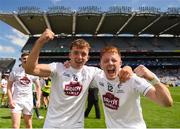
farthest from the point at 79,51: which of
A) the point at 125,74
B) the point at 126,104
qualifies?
the point at 126,104

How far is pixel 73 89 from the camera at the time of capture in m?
5.09

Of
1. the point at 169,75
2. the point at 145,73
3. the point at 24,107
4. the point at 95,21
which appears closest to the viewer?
the point at 145,73

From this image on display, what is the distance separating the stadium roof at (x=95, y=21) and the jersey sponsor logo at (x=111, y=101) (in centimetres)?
6037

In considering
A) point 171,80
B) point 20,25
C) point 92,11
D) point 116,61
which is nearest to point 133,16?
point 92,11

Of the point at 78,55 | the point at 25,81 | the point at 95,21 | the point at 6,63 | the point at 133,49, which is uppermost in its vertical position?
the point at 95,21

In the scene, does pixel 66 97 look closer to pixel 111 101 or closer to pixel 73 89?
pixel 73 89

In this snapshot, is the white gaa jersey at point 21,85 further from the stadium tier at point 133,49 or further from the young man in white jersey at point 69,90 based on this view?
the stadium tier at point 133,49

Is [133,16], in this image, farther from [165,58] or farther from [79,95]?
[79,95]

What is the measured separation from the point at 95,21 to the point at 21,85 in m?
59.5

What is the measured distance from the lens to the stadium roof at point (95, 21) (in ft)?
214

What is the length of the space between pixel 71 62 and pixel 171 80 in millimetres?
70278

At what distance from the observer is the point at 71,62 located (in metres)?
5.19

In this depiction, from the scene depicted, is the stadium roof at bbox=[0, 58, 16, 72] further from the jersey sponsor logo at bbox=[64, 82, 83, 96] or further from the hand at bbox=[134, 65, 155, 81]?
the hand at bbox=[134, 65, 155, 81]

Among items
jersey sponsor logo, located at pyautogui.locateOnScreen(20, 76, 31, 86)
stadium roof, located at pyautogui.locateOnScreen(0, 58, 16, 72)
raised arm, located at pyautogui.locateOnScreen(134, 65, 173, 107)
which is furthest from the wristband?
stadium roof, located at pyautogui.locateOnScreen(0, 58, 16, 72)
